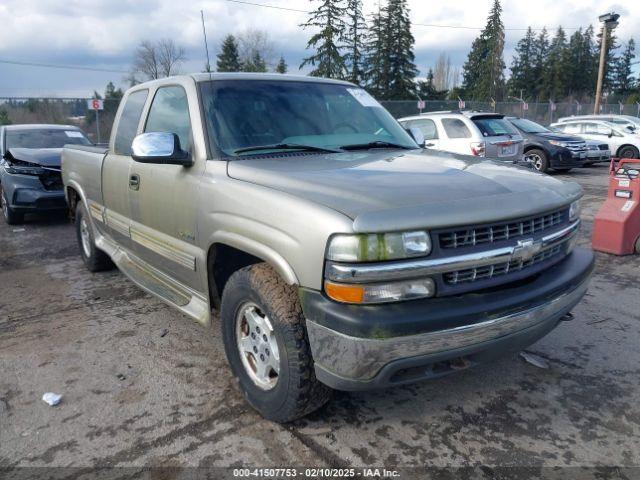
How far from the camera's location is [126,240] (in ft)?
14.5

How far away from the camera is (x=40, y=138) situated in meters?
9.48

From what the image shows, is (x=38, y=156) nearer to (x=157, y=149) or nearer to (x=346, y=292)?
(x=157, y=149)

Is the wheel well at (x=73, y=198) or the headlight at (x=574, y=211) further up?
the headlight at (x=574, y=211)

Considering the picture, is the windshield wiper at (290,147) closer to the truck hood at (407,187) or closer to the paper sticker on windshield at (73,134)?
the truck hood at (407,187)

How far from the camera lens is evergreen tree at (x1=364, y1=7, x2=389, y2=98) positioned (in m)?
48.9

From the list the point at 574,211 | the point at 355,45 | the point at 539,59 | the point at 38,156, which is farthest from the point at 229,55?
the point at 539,59

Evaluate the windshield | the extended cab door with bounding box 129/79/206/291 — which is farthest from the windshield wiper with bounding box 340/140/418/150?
the windshield

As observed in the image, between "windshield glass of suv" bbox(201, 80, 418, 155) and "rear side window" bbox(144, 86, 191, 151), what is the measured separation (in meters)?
0.20

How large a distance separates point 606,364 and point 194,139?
308 cm

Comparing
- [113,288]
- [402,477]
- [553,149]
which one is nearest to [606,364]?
[402,477]

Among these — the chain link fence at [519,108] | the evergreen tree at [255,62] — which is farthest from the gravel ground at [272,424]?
the chain link fence at [519,108]

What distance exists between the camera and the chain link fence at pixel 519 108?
28.0 meters

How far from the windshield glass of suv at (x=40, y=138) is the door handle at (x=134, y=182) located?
6170 mm

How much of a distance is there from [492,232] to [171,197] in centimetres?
207
